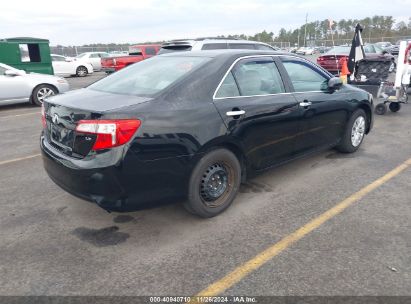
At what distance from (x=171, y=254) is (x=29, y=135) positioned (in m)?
5.27

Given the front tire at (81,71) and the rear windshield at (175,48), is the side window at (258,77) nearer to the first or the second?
the rear windshield at (175,48)

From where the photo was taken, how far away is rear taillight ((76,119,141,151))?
269cm

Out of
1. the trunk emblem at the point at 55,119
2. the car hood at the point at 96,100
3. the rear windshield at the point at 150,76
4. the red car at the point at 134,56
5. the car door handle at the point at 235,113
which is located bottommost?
the car door handle at the point at 235,113

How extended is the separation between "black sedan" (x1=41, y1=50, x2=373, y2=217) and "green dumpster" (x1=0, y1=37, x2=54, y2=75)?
35.7 ft

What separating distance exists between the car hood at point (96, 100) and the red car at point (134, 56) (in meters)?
12.2

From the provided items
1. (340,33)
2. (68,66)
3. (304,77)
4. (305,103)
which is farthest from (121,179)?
(340,33)

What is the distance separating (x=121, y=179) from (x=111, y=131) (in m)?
0.39

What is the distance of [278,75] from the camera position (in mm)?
4004

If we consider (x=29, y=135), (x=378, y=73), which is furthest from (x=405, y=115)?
(x=29, y=135)

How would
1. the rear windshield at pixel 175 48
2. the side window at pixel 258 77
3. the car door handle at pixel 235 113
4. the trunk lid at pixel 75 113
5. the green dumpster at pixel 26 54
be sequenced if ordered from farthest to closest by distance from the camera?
the green dumpster at pixel 26 54, the rear windshield at pixel 175 48, the side window at pixel 258 77, the car door handle at pixel 235 113, the trunk lid at pixel 75 113

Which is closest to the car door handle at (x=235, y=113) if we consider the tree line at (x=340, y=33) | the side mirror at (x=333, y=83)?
the side mirror at (x=333, y=83)

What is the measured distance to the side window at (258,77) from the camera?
3.60 meters

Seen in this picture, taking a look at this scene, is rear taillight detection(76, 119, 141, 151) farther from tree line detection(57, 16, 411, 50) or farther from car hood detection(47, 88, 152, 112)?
tree line detection(57, 16, 411, 50)

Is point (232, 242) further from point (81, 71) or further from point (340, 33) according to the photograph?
point (340, 33)
